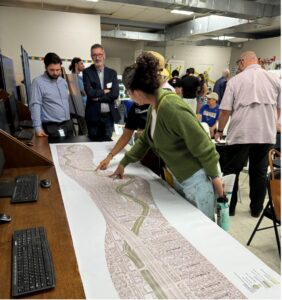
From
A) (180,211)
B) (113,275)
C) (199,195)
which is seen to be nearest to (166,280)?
(113,275)

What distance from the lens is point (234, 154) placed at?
2.46 meters

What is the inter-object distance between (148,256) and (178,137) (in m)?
0.56

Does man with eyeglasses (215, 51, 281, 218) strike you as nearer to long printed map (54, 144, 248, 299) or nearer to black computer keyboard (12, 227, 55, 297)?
long printed map (54, 144, 248, 299)

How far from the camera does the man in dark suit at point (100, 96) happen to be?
8.79 ft

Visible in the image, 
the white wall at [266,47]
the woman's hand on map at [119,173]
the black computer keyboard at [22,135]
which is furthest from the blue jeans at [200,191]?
the white wall at [266,47]

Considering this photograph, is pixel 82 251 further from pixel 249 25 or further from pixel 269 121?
pixel 249 25

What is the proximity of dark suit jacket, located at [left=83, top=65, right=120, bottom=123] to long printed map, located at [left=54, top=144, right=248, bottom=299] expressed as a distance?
154 centimetres

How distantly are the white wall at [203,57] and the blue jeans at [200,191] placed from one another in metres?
8.43

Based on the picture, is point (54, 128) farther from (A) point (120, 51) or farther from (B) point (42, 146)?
(A) point (120, 51)

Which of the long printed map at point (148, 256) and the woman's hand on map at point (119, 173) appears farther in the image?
the woman's hand on map at point (119, 173)

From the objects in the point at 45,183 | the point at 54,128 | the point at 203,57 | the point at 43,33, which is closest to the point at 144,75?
the point at 45,183

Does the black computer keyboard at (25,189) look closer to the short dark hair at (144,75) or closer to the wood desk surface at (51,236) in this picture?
the wood desk surface at (51,236)

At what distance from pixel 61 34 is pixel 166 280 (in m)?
5.91

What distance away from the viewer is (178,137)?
120 cm
